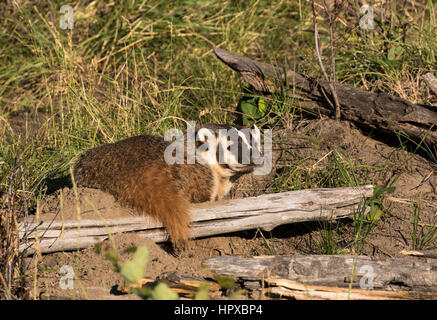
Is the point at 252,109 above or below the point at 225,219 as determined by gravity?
above

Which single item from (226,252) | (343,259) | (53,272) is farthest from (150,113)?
(343,259)

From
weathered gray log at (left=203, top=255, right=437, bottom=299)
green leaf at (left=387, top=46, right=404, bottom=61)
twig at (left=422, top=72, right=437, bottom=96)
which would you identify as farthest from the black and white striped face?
green leaf at (left=387, top=46, right=404, bottom=61)

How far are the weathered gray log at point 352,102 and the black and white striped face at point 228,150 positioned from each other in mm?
946

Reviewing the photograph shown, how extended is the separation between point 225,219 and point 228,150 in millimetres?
449

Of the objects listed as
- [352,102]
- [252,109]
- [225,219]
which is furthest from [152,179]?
[352,102]

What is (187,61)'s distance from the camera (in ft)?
17.1

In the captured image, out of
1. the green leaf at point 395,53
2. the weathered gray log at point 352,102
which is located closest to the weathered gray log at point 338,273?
the weathered gray log at point 352,102

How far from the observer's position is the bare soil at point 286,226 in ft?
9.29

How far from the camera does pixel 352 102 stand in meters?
4.00

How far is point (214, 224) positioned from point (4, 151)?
6.09 ft

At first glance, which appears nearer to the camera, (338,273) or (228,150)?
(338,273)

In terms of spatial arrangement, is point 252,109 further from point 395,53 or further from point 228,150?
point 395,53

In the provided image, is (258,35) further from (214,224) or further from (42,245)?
(42,245)

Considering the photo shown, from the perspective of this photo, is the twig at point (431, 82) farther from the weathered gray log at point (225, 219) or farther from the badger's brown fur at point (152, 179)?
the badger's brown fur at point (152, 179)
